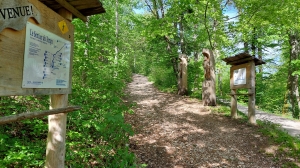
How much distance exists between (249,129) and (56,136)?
6.35 meters

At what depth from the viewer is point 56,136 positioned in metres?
2.49

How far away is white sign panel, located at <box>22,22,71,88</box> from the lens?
1804 mm

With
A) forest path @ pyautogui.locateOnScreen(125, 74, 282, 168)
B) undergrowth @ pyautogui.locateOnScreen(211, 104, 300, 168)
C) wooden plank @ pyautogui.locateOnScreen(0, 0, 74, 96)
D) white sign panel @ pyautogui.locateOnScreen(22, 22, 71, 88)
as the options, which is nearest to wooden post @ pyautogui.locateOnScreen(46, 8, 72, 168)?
white sign panel @ pyautogui.locateOnScreen(22, 22, 71, 88)

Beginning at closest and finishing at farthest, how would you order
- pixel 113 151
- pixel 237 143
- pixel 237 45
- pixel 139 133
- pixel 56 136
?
pixel 56 136 → pixel 113 151 → pixel 237 143 → pixel 139 133 → pixel 237 45

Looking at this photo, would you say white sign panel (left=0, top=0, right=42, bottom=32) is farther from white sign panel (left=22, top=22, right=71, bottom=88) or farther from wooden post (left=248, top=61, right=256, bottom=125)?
wooden post (left=248, top=61, right=256, bottom=125)

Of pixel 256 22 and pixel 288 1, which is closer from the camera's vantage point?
pixel 288 1

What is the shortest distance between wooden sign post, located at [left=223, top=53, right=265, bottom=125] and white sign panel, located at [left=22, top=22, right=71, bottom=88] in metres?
6.63

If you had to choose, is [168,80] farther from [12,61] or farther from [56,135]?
[12,61]

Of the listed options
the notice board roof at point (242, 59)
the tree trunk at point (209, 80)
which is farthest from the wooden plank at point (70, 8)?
the tree trunk at point (209, 80)

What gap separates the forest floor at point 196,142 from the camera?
4602mm

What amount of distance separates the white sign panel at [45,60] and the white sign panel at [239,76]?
686 centimetres

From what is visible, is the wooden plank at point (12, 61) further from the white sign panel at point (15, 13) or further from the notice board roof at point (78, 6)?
the notice board roof at point (78, 6)

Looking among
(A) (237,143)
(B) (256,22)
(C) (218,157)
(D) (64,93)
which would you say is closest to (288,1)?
(B) (256,22)

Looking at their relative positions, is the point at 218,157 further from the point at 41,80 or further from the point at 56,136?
the point at 41,80
